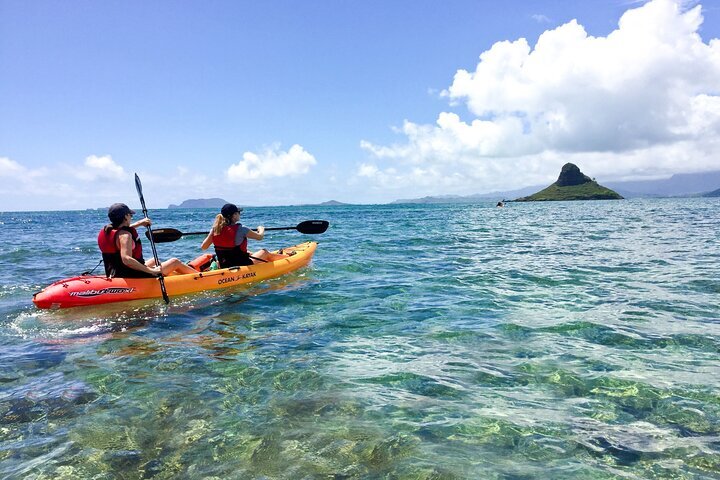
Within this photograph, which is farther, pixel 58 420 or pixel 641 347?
pixel 641 347

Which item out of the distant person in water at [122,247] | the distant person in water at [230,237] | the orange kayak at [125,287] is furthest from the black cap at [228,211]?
the distant person in water at [122,247]

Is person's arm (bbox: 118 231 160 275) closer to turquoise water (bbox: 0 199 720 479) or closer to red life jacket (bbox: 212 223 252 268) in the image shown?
turquoise water (bbox: 0 199 720 479)

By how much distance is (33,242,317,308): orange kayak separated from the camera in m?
10.2

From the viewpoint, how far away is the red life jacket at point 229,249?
41.6 feet

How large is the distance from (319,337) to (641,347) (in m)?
5.12

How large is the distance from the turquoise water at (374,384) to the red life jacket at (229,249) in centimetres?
146

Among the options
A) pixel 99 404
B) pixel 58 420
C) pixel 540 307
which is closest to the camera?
pixel 58 420

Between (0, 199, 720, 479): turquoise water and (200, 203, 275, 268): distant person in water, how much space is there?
1510 millimetres

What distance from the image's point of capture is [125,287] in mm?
10656

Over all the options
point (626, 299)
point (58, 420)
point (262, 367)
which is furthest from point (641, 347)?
point (58, 420)

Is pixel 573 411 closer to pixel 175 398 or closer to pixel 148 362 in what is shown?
pixel 175 398

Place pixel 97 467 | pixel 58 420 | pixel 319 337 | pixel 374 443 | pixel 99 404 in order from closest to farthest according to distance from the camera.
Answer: pixel 97 467, pixel 374 443, pixel 58 420, pixel 99 404, pixel 319 337

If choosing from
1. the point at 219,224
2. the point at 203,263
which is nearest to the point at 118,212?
the point at 219,224

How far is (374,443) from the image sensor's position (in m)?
4.45
